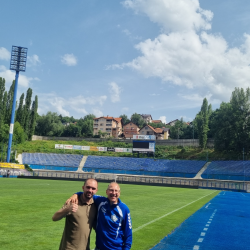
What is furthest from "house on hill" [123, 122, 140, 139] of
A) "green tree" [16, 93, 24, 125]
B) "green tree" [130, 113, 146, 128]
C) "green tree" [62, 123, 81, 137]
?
"green tree" [16, 93, 24, 125]

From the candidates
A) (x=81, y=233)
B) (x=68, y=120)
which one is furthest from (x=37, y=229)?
(x=68, y=120)

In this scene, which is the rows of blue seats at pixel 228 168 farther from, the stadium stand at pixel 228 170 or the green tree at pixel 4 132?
the green tree at pixel 4 132

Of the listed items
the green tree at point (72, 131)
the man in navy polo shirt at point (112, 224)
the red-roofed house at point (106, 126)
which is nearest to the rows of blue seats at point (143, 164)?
the green tree at point (72, 131)

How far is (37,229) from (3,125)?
249ft

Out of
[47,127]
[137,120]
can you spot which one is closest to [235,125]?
[47,127]

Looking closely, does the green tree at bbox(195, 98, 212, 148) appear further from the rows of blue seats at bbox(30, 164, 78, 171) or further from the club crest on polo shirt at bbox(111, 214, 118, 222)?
the club crest on polo shirt at bbox(111, 214, 118, 222)

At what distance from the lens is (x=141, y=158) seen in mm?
72500

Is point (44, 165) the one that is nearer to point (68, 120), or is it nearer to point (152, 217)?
point (152, 217)

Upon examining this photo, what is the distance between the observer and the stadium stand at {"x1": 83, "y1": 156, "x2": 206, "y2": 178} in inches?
2429

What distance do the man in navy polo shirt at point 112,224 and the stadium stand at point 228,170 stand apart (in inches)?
2057

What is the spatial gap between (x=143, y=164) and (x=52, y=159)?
2434cm

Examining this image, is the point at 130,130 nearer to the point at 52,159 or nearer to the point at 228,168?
the point at 52,159

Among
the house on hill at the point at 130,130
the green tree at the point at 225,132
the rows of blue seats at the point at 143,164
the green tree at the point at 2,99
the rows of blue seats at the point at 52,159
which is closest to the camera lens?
the rows of blue seats at the point at 143,164

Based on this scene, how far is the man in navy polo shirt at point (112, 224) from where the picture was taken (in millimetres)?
3889
